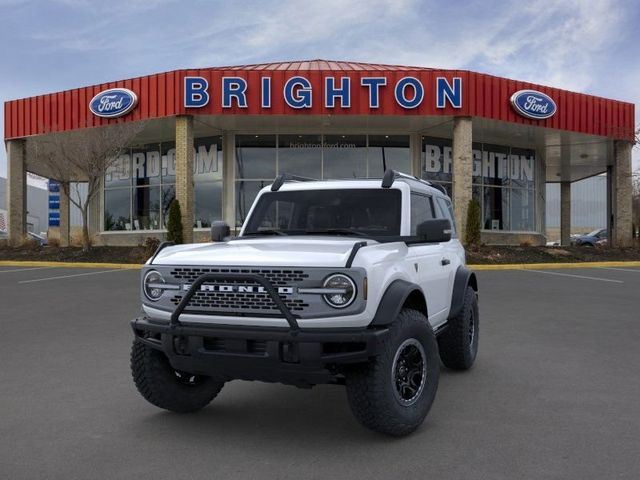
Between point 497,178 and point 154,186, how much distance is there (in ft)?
51.2

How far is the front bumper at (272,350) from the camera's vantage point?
336 cm

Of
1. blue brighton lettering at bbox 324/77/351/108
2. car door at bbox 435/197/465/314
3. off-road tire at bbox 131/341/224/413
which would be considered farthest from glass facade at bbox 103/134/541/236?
off-road tire at bbox 131/341/224/413

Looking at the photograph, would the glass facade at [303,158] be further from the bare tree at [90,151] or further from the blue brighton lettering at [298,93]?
the bare tree at [90,151]

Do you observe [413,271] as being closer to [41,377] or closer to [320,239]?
[320,239]

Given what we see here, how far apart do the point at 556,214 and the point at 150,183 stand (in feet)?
155

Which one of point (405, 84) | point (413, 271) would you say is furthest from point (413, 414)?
point (405, 84)

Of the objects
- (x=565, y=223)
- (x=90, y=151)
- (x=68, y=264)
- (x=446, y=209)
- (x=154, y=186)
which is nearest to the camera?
(x=446, y=209)

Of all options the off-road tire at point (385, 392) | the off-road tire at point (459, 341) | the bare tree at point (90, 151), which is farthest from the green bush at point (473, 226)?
the off-road tire at point (385, 392)

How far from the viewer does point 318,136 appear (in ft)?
78.6

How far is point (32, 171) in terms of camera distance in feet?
99.9

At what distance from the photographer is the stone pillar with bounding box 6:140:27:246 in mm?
24312

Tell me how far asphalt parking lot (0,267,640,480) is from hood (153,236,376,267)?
116cm

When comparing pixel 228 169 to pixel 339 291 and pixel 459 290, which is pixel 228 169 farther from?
pixel 339 291

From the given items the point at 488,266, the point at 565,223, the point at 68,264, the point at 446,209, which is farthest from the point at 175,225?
the point at 565,223
